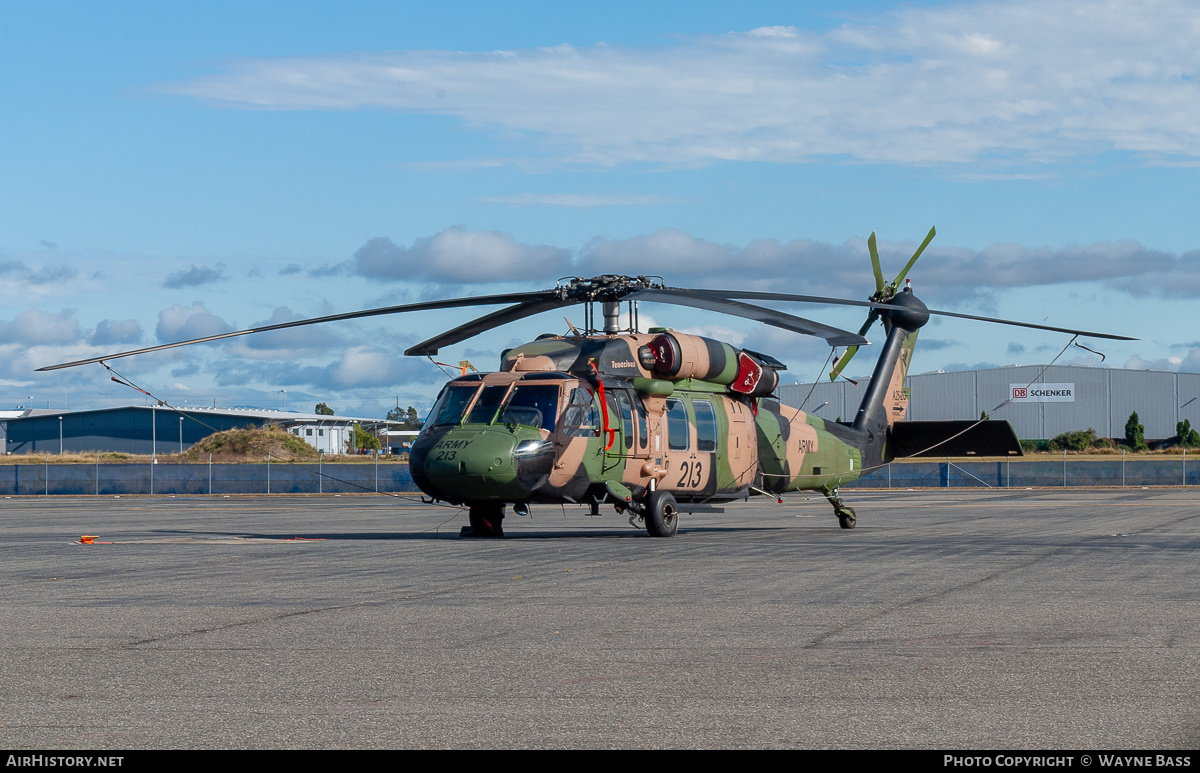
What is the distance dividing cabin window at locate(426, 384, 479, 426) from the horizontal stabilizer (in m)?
10.1

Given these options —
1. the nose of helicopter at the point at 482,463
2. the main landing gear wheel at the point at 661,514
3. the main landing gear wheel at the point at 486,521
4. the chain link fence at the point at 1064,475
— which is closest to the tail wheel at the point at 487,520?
the main landing gear wheel at the point at 486,521

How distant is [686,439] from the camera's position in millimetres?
21391

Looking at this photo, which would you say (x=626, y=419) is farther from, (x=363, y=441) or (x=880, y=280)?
(x=363, y=441)

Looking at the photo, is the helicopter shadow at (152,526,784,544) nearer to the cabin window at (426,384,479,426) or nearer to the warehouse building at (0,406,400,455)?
the cabin window at (426,384,479,426)

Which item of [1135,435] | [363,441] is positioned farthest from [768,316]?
[363,441]

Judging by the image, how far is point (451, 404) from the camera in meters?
19.6

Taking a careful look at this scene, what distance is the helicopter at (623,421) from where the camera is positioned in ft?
60.8

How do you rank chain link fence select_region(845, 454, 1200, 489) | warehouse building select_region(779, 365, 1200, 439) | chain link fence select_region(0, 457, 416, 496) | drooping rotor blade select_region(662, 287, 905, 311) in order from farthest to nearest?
1. warehouse building select_region(779, 365, 1200, 439)
2. chain link fence select_region(845, 454, 1200, 489)
3. chain link fence select_region(0, 457, 416, 496)
4. drooping rotor blade select_region(662, 287, 905, 311)

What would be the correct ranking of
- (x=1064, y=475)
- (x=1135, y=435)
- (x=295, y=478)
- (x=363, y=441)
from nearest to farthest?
1. (x=295, y=478)
2. (x=1064, y=475)
3. (x=1135, y=435)
4. (x=363, y=441)

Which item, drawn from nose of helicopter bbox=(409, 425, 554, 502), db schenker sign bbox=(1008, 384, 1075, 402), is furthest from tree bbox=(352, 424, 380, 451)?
nose of helicopter bbox=(409, 425, 554, 502)

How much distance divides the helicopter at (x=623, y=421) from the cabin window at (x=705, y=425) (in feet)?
0.08

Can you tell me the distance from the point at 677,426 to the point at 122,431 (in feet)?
368

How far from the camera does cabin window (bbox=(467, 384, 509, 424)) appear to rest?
19156mm

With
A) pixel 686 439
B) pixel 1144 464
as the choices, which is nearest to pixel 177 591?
pixel 686 439
